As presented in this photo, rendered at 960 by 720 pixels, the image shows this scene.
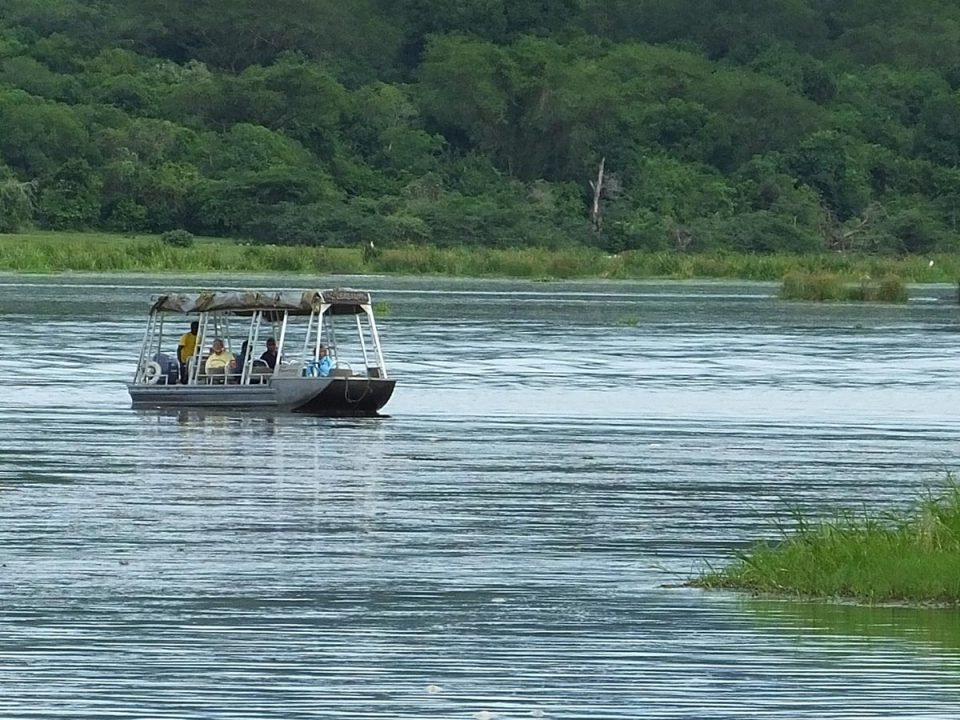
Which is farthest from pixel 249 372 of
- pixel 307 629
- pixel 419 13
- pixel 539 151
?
pixel 419 13

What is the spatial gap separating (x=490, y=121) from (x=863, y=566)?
12832 centimetres

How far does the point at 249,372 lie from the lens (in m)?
37.2

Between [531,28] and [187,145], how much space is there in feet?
140

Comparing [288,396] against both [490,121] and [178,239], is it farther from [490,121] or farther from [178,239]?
[490,121]

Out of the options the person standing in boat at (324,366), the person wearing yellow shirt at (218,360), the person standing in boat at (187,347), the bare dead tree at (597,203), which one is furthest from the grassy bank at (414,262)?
the person wearing yellow shirt at (218,360)

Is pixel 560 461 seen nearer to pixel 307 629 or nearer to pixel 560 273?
pixel 307 629

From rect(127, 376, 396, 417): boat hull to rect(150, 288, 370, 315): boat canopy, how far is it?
117 centimetres

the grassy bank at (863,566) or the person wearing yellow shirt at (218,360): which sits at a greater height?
the grassy bank at (863,566)

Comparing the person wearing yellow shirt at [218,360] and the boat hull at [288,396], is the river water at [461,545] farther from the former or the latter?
the person wearing yellow shirt at [218,360]

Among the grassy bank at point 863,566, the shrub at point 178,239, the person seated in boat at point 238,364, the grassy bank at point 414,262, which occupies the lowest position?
the grassy bank at point 414,262

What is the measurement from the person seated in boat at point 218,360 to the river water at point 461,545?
1.38 metres

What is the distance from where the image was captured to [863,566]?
1812 centimetres

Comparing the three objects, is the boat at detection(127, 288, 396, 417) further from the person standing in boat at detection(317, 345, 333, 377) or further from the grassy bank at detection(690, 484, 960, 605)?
the grassy bank at detection(690, 484, 960, 605)

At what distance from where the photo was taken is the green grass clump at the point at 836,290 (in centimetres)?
8756
